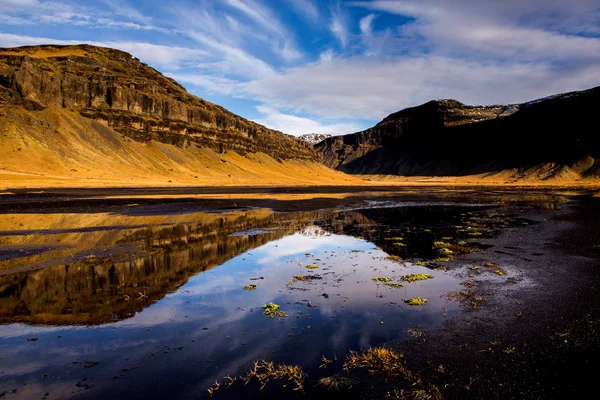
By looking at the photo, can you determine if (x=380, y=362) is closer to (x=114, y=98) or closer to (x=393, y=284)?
(x=393, y=284)

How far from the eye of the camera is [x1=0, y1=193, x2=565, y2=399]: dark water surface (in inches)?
323

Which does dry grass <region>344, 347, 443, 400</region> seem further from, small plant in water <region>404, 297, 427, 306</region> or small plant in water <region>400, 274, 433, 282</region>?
small plant in water <region>400, 274, 433, 282</region>

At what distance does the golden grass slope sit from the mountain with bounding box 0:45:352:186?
24 cm

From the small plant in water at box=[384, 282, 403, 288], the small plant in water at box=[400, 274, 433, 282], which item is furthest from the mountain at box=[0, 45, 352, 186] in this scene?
the small plant in water at box=[400, 274, 433, 282]

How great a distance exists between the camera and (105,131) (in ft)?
368

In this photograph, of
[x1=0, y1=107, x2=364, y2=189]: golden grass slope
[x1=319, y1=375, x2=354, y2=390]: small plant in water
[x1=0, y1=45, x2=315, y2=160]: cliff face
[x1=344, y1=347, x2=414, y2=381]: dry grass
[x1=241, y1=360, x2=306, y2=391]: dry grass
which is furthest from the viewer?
[x1=0, y1=45, x2=315, y2=160]: cliff face

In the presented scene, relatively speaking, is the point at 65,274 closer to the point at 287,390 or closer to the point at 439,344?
the point at 287,390

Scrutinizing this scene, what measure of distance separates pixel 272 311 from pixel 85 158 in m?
101

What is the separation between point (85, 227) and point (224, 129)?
507 ft

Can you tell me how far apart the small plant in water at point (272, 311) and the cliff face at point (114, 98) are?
11546cm

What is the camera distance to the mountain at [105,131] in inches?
3268

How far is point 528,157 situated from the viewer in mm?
175500

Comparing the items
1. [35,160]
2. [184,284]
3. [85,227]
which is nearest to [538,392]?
[184,284]

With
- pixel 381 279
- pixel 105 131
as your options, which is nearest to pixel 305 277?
pixel 381 279
